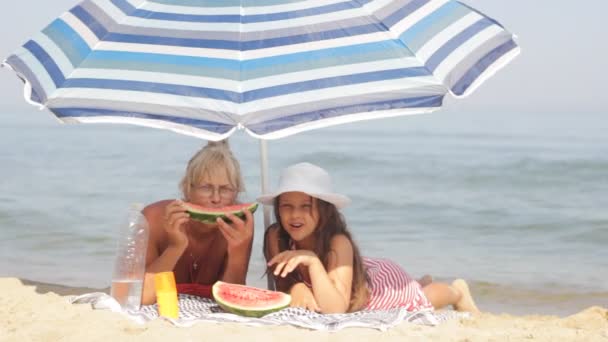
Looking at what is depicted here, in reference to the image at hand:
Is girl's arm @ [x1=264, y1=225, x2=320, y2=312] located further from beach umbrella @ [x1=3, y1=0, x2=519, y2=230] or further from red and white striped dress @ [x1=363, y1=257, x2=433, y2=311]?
beach umbrella @ [x1=3, y1=0, x2=519, y2=230]

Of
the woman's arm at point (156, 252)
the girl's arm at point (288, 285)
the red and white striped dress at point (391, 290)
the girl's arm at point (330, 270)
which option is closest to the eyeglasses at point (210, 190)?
the woman's arm at point (156, 252)

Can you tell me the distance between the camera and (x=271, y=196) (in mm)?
6086

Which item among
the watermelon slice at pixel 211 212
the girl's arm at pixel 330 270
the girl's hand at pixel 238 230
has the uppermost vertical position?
the watermelon slice at pixel 211 212

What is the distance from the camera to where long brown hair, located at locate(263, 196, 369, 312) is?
6086mm

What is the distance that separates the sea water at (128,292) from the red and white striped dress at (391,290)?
1.49 metres

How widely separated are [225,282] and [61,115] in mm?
1577

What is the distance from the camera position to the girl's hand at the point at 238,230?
592 centimetres

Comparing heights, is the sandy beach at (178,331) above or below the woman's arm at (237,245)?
below

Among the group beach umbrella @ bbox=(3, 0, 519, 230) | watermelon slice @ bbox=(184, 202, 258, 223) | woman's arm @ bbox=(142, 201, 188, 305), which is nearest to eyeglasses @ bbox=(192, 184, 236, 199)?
watermelon slice @ bbox=(184, 202, 258, 223)

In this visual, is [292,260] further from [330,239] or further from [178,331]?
[178,331]

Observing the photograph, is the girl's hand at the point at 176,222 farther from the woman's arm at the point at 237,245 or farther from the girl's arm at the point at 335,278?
the girl's arm at the point at 335,278

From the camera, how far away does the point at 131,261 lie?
622cm

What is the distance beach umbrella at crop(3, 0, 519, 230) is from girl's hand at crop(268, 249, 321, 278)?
0.91 meters

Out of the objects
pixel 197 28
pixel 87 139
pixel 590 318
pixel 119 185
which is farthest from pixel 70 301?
pixel 87 139
